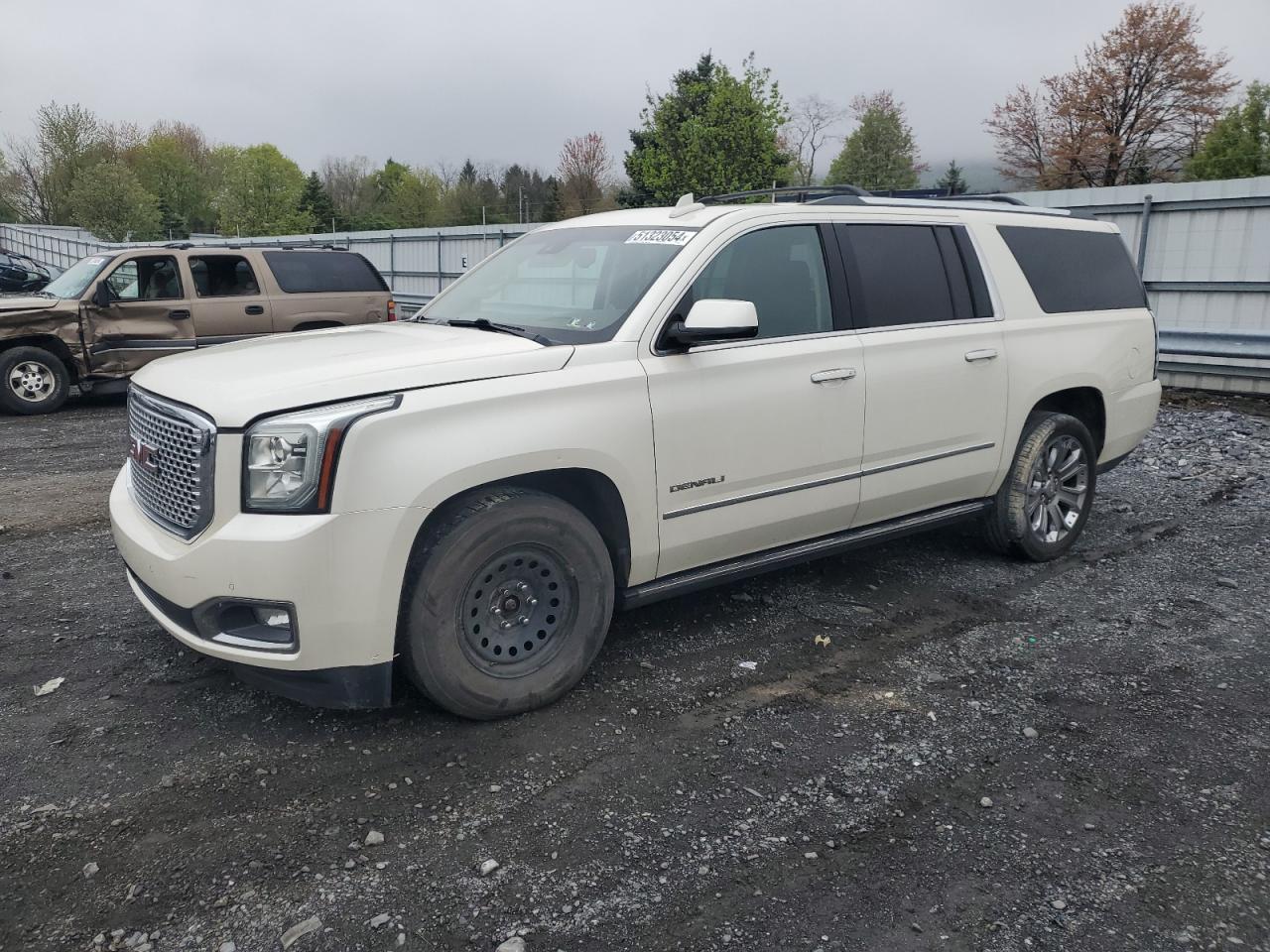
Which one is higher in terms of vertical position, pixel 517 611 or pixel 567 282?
pixel 567 282

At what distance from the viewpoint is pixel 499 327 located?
4.15m

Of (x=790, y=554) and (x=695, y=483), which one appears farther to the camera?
(x=790, y=554)

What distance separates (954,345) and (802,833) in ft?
9.16

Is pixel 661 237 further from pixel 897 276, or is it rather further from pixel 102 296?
pixel 102 296

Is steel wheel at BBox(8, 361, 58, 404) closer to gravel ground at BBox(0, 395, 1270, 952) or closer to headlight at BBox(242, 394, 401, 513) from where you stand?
gravel ground at BBox(0, 395, 1270, 952)

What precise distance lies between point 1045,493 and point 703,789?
3341mm

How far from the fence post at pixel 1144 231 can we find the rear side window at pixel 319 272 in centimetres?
963

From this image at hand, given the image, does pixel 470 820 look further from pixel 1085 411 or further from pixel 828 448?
pixel 1085 411

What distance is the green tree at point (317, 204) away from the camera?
190ft

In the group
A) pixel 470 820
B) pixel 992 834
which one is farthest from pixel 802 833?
pixel 470 820

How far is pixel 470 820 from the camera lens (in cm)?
308

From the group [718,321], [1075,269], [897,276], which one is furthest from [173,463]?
[1075,269]

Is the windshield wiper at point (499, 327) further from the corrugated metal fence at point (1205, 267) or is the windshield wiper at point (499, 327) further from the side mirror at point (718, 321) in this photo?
the corrugated metal fence at point (1205, 267)

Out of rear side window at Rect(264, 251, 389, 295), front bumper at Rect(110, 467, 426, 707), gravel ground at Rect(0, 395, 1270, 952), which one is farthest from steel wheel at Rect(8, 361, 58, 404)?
front bumper at Rect(110, 467, 426, 707)
